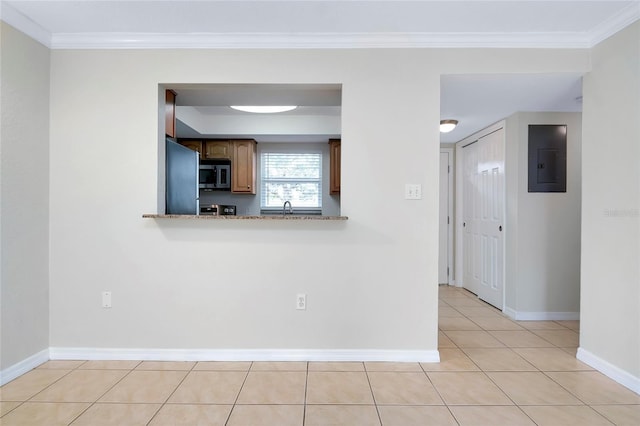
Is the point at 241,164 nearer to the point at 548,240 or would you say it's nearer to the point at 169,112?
the point at 169,112

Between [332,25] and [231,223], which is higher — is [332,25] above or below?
above

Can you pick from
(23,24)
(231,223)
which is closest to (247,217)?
(231,223)

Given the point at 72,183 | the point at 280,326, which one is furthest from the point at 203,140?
the point at 280,326

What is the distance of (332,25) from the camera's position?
2.17 meters

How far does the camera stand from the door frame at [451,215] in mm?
4723

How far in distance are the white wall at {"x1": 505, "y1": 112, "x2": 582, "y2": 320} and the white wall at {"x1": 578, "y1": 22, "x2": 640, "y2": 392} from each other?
93 centimetres

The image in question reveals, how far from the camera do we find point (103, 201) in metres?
2.36

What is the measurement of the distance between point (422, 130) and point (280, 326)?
1757mm

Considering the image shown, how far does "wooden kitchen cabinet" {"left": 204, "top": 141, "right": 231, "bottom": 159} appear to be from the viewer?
15.2ft

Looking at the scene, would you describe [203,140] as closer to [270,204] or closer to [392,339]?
[270,204]

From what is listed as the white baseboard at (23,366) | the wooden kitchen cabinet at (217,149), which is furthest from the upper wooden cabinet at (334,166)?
the white baseboard at (23,366)

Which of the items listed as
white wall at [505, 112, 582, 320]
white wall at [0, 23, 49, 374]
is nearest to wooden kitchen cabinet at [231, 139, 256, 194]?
white wall at [0, 23, 49, 374]

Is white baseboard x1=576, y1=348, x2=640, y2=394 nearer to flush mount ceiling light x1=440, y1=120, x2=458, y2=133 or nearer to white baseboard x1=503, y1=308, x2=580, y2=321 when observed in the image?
white baseboard x1=503, y1=308, x2=580, y2=321

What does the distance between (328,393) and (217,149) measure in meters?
3.68
